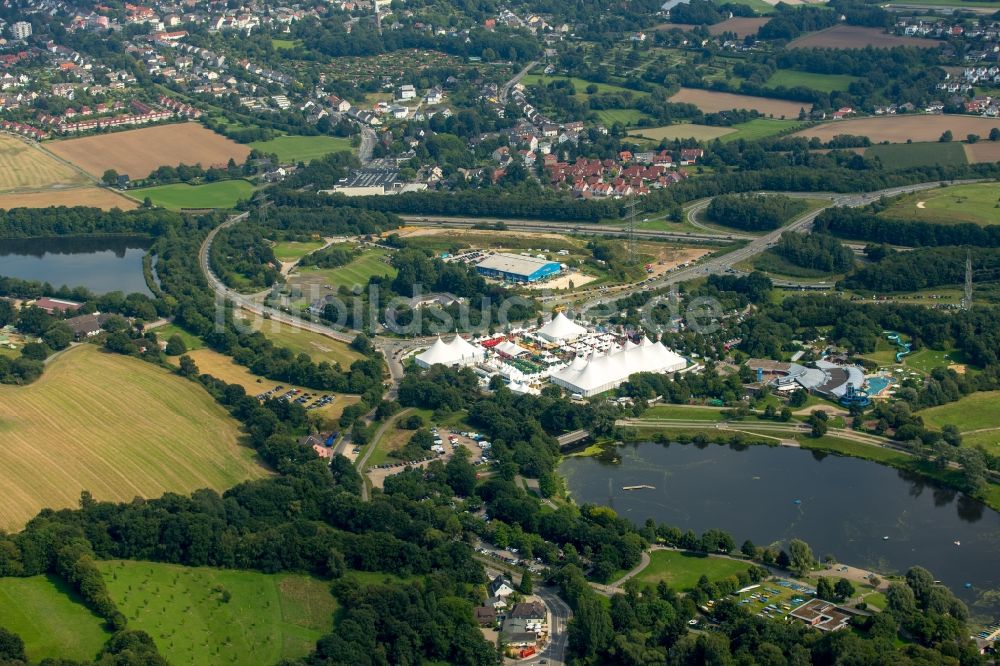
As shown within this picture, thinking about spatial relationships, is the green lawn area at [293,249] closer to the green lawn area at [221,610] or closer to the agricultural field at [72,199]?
the agricultural field at [72,199]

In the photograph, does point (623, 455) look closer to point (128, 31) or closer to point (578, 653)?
point (578, 653)

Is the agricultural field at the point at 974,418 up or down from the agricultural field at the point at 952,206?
down

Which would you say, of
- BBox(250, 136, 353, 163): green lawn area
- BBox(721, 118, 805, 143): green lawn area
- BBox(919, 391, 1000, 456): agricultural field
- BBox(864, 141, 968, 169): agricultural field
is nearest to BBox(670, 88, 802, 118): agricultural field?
BBox(721, 118, 805, 143): green lawn area

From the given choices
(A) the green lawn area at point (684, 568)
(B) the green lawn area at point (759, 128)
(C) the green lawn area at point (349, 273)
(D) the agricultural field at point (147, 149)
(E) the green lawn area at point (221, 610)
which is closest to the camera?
(E) the green lawn area at point (221, 610)

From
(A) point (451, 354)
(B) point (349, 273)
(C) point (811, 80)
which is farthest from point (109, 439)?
(C) point (811, 80)

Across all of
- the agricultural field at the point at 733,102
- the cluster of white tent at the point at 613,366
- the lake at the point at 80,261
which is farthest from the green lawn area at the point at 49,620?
the agricultural field at the point at 733,102

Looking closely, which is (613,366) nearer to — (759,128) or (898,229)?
(898,229)
